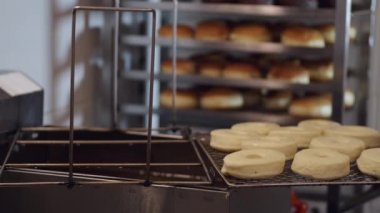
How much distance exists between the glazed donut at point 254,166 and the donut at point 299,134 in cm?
19

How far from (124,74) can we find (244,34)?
45cm

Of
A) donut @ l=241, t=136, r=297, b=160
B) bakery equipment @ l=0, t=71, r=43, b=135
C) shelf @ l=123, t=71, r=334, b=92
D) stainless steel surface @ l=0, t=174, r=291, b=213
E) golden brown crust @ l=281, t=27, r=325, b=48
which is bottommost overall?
stainless steel surface @ l=0, t=174, r=291, b=213

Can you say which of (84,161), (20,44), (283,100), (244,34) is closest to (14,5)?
(20,44)

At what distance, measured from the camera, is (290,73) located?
201cm

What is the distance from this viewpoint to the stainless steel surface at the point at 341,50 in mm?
1821

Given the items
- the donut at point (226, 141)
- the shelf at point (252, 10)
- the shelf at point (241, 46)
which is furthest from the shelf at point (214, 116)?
the donut at point (226, 141)

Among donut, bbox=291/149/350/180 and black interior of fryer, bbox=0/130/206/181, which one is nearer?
donut, bbox=291/149/350/180

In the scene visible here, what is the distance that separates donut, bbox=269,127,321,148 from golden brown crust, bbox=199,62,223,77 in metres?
0.87

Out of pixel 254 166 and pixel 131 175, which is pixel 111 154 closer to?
pixel 131 175

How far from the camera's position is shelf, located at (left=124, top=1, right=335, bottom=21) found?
6.16ft

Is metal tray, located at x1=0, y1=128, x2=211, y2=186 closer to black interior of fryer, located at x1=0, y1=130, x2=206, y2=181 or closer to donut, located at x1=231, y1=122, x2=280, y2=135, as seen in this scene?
black interior of fryer, located at x1=0, y1=130, x2=206, y2=181

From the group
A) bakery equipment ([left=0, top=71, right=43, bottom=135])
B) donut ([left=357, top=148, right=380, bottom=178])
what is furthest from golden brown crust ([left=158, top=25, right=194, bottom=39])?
donut ([left=357, top=148, right=380, bottom=178])

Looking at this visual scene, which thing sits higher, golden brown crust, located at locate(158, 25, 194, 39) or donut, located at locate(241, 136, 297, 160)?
golden brown crust, located at locate(158, 25, 194, 39)

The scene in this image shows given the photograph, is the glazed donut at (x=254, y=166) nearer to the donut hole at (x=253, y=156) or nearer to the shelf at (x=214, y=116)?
the donut hole at (x=253, y=156)
